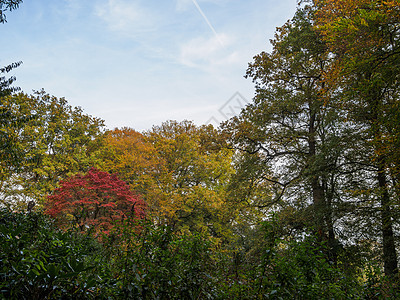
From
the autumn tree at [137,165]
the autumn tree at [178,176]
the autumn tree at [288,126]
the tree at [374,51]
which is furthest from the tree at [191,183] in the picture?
the tree at [374,51]

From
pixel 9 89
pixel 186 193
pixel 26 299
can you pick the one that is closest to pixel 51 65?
pixel 9 89

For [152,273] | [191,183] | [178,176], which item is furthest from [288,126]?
[152,273]

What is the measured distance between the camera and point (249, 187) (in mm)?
8984

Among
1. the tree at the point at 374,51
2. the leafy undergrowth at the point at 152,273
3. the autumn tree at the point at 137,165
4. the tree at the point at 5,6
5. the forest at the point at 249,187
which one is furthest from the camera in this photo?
the autumn tree at the point at 137,165

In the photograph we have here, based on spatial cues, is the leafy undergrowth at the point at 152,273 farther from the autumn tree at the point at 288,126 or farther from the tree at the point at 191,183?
the tree at the point at 191,183

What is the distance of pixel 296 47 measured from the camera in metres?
8.39

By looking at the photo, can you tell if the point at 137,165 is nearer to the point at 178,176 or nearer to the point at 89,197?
the point at 178,176

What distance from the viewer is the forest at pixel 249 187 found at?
6.52 feet

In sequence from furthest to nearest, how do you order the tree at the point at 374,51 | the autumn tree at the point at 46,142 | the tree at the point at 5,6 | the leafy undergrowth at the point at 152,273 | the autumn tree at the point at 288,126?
1. the autumn tree at the point at 46,142
2. the autumn tree at the point at 288,126
3. the tree at the point at 5,6
4. the tree at the point at 374,51
5. the leafy undergrowth at the point at 152,273

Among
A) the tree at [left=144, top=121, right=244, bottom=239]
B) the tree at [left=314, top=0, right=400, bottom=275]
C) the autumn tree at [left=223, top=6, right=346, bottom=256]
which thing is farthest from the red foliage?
the tree at [left=314, top=0, right=400, bottom=275]

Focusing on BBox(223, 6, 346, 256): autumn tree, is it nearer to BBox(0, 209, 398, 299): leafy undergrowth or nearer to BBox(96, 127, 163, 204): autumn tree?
BBox(96, 127, 163, 204): autumn tree

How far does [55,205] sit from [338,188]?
9023 millimetres

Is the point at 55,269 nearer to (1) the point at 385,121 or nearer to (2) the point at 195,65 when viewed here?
(1) the point at 385,121

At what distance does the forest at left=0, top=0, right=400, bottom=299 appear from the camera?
1.99 meters
